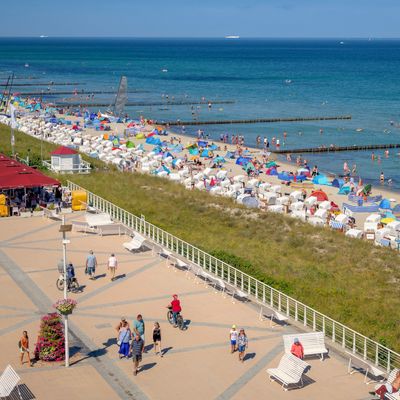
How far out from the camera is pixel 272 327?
60.8ft

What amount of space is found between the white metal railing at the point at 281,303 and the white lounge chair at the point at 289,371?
6.24 feet

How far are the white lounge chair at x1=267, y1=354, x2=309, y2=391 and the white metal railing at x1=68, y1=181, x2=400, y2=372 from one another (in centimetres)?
190

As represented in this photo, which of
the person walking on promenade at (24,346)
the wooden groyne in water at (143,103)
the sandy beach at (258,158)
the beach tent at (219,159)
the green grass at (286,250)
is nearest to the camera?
the person walking on promenade at (24,346)

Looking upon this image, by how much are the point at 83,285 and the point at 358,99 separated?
97.1 meters

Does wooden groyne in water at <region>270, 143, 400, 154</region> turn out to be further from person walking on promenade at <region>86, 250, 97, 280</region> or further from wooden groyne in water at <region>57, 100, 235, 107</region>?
person walking on promenade at <region>86, 250, 97, 280</region>

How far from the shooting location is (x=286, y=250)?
29.6m

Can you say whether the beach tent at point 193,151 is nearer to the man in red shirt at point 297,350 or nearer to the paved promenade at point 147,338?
the paved promenade at point 147,338

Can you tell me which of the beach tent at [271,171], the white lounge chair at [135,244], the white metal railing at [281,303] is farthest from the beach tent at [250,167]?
the white lounge chair at [135,244]

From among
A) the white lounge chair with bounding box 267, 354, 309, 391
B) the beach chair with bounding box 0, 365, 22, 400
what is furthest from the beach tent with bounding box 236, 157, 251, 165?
the beach chair with bounding box 0, 365, 22, 400

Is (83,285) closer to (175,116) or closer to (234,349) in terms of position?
(234,349)

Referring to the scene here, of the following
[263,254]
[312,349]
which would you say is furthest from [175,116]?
[312,349]

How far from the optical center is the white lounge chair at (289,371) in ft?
49.6

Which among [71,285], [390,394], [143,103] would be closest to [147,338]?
[71,285]

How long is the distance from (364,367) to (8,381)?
7.25 metres
